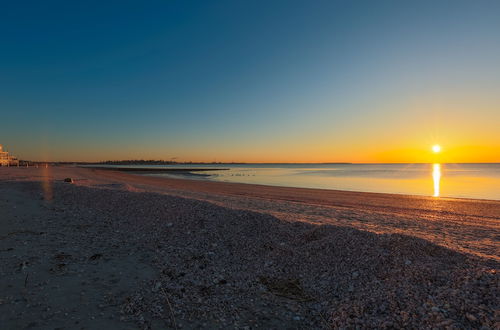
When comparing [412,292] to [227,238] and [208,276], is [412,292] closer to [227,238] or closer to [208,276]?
[208,276]

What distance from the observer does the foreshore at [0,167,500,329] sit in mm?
4340

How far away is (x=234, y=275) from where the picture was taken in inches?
245

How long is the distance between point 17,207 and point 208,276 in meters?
12.5

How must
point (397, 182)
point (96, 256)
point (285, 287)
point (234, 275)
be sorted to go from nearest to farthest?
point (285, 287) < point (234, 275) < point (96, 256) < point (397, 182)

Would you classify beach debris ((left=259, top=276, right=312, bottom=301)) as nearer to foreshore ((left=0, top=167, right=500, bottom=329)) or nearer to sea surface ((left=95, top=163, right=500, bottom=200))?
foreshore ((left=0, top=167, right=500, bottom=329))

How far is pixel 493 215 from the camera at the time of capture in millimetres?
15445

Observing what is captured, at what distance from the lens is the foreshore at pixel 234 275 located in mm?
4340

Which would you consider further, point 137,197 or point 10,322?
point 137,197

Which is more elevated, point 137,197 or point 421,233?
point 137,197

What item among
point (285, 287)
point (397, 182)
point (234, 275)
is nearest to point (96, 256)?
point (234, 275)

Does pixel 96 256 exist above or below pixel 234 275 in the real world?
above

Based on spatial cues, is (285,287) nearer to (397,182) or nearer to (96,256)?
(96,256)

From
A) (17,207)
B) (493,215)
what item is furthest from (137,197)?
(493,215)

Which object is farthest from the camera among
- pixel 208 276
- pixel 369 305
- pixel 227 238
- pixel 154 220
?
pixel 154 220
